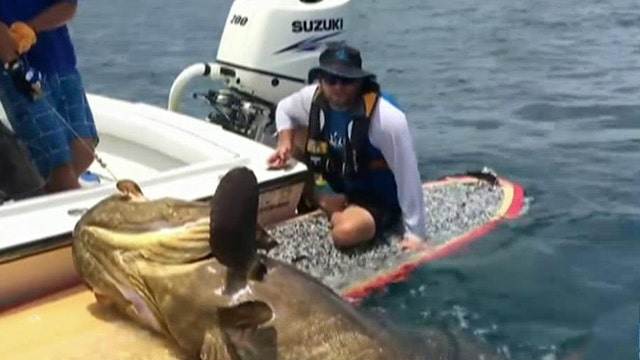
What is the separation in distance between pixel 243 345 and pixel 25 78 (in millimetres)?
2138

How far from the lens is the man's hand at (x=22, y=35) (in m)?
5.09

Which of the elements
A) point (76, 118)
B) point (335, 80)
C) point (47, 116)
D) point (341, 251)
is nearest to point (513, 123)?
point (335, 80)

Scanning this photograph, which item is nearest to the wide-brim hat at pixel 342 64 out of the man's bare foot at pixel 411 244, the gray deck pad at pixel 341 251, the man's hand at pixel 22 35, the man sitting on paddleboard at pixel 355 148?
the man sitting on paddleboard at pixel 355 148

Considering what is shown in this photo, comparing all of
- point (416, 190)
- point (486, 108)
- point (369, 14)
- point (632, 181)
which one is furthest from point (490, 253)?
point (369, 14)

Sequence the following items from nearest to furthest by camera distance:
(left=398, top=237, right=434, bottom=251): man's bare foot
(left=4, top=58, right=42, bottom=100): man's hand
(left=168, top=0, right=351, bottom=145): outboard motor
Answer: (left=4, top=58, right=42, bottom=100): man's hand < (left=398, top=237, right=434, bottom=251): man's bare foot < (left=168, top=0, right=351, bottom=145): outboard motor

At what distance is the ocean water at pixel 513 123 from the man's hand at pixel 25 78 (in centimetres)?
183

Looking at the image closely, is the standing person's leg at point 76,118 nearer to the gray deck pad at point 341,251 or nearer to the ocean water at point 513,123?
the gray deck pad at point 341,251

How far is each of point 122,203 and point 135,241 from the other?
0.31 metres

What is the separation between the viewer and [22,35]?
16.7 feet

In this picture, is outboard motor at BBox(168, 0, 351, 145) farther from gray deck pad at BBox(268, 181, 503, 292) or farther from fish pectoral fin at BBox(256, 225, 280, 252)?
fish pectoral fin at BBox(256, 225, 280, 252)

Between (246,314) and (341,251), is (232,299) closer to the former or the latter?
(246,314)

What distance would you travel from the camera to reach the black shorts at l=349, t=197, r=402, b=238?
6.25 meters

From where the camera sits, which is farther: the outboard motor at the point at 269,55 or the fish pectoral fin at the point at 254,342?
the outboard motor at the point at 269,55

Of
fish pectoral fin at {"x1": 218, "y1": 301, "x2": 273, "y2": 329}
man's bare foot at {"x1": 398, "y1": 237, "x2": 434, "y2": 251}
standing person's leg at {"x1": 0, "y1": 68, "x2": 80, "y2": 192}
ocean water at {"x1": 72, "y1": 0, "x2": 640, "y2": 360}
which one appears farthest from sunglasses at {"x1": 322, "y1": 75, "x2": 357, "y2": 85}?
fish pectoral fin at {"x1": 218, "y1": 301, "x2": 273, "y2": 329}
